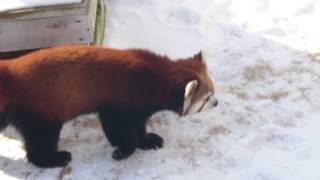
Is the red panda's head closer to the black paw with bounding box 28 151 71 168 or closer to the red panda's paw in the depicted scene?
the red panda's paw

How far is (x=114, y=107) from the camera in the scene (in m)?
3.31

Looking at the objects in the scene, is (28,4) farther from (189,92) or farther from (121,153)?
(189,92)

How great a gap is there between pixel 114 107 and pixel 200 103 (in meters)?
0.44

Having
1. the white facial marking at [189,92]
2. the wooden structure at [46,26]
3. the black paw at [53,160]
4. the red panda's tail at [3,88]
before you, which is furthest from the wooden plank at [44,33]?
the white facial marking at [189,92]

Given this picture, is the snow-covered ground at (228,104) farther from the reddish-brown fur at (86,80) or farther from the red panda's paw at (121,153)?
the reddish-brown fur at (86,80)

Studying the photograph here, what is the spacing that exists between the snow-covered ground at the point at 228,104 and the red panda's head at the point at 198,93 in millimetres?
305

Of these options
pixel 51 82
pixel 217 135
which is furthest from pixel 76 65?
pixel 217 135

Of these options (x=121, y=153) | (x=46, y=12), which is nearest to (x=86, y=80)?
(x=121, y=153)

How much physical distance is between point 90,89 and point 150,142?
516mm

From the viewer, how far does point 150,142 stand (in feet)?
11.8

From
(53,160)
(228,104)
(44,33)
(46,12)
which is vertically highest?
(46,12)

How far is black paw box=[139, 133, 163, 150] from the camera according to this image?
3580 mm

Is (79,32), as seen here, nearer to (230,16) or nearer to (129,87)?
(129,87)

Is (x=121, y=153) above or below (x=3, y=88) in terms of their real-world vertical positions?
below
